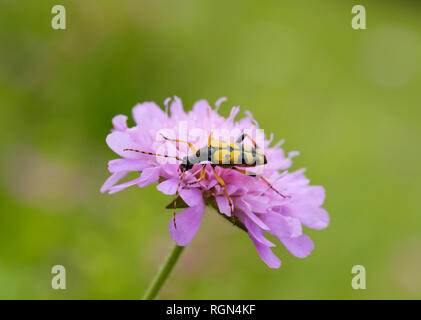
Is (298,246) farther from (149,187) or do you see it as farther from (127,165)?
(149,187)

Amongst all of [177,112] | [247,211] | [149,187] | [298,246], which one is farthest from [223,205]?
[149,187]

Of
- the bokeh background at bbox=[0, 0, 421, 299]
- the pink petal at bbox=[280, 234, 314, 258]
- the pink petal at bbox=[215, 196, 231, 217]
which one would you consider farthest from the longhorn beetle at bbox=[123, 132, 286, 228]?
the bokeh background at bbox=[0, 0, 421, 299]

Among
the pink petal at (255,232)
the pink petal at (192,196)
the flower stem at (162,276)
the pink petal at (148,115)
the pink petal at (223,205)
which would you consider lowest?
the flower stem at (162,276)

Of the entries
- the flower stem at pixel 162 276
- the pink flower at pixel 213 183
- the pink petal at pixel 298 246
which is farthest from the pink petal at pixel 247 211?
the flower stem at pixel 162 276

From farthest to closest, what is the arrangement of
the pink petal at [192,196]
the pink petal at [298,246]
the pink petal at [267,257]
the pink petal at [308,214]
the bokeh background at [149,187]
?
1. the bokeh background at [149,187]
2. the pink petal at [308,214]
3. the pink petal at [298,246]
4. the pink petal at [267,257]
5. the pink petal at [192,196]

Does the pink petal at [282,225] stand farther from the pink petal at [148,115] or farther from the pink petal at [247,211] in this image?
the pink petal at [148,115]

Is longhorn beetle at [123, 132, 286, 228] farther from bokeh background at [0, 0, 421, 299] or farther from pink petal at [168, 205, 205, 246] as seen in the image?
bokeh background at [0, 0, 421, 299]
